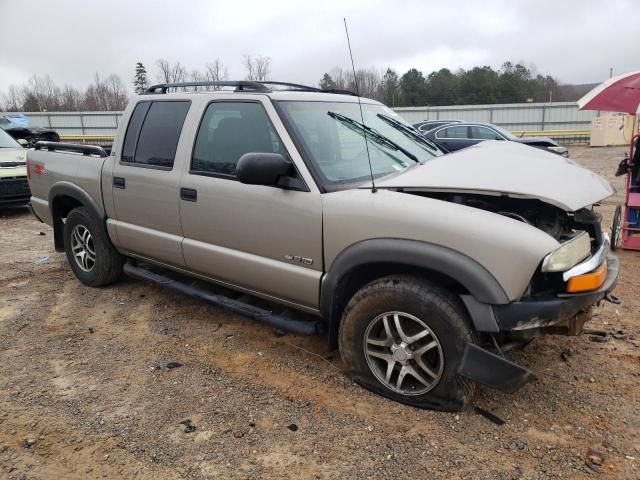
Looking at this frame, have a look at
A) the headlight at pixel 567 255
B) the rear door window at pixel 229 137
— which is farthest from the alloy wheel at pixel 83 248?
the headlight at pixel 567 255

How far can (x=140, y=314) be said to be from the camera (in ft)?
15.2

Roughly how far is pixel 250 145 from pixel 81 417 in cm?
204

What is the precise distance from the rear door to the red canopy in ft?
18.0

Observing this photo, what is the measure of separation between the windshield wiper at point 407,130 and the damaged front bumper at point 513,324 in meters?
1.90

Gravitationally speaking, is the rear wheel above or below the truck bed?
below

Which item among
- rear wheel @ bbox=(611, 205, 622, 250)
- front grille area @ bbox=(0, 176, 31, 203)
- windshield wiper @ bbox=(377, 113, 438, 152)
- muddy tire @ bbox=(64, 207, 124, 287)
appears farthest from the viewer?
front grille area @ bbox=(0, 176, 31, 203)

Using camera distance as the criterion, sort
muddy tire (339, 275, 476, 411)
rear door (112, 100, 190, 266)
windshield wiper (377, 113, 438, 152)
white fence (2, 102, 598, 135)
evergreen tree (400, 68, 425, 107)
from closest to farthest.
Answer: muddy tire (339, 275, 476, 411)
rear door (112, 100, 190, 266)
windshield wiper (377, 113, 438, 152)
white fence (2, 102, 598, 135)
evergreen tree (400, 68, 425, 107)

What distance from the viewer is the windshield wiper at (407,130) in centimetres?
420

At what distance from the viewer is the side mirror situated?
3.10 meters

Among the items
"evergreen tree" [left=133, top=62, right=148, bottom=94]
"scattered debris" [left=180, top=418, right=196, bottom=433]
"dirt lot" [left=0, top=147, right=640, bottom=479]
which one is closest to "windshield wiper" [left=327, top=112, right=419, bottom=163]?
"dirt lot" [left=0, top=147, right=640, bottom=479]

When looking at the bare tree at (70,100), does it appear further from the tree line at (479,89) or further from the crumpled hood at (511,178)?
the crumpled hood at (511,178)

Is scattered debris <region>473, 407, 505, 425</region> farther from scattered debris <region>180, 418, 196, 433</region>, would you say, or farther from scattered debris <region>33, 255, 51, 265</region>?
scattered debris <region>33, 255, 51, 265</region>

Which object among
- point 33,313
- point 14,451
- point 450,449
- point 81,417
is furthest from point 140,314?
point 450,449

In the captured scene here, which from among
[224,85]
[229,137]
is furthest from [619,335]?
[224,85]
